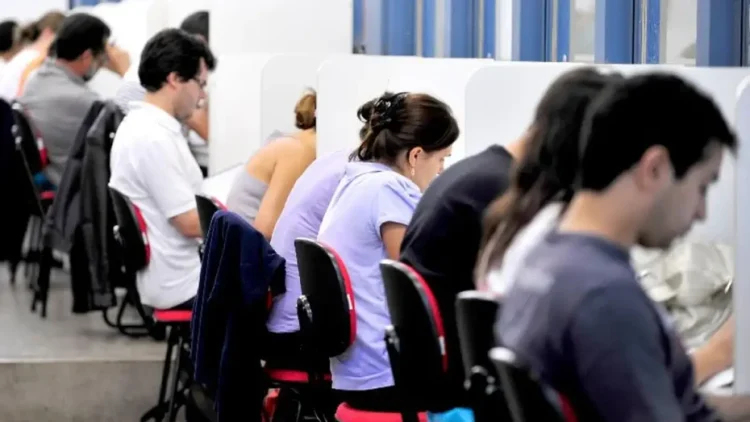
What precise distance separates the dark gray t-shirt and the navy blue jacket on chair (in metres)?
1.77

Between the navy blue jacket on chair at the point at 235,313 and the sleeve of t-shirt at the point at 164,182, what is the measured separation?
846 mm

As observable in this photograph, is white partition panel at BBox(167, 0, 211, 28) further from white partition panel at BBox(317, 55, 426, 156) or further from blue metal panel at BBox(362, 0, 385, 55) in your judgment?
white partition panel at BBox(317, 55, 426, 156)

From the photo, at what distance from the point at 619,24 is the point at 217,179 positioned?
1.53 metres

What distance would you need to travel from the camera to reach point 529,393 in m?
1.47

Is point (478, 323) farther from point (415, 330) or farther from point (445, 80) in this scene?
point (445, 80)

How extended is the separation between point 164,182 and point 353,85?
0.62 metres

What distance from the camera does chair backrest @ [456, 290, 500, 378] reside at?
200 centimetres

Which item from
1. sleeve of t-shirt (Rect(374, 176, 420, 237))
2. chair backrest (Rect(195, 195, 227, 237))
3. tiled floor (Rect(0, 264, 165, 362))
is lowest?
tiled floor (Rect(0, 264, 165, 362))

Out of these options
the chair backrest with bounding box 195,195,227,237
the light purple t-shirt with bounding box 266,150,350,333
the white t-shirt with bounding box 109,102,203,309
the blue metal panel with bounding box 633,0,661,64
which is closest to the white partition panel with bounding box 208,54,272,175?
the white t-shirt with bounding box 109,102,203,309

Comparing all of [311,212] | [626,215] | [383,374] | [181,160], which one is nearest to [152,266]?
[181,160]

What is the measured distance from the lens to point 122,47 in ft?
22.7

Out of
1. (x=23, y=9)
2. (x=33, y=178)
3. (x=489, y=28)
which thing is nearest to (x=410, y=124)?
(x=489, y=28)

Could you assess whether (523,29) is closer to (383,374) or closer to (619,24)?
(619,24)

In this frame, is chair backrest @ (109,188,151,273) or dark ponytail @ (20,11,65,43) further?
dark ponytail @ (20,11,65,43)
